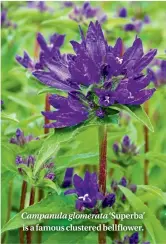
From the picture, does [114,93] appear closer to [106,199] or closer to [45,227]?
[106,199]

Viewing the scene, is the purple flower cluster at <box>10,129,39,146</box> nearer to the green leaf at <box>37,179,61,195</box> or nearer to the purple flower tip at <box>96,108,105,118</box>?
the green leaf at <box>37,179,61,195</box>

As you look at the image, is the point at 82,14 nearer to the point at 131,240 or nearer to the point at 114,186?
the point at 114,186

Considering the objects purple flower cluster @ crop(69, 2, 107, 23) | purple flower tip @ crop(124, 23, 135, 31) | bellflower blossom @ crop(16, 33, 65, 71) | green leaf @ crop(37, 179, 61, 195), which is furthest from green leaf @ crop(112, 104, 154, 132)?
purple flower tip @ crop(124, 23, 135, 31)

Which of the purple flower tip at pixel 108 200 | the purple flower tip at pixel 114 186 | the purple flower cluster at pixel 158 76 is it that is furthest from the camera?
the purple flower cluster at pixel 158 76

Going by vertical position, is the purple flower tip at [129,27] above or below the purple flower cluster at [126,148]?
above

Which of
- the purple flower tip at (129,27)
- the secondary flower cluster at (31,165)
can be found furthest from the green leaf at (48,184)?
the purple flower tip at (129,27)

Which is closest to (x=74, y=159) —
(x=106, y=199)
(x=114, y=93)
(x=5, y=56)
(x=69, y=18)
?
(x=106, y=199)

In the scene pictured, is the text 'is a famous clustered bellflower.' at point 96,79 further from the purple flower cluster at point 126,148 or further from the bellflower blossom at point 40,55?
the purple flower cluster at point 126,148
